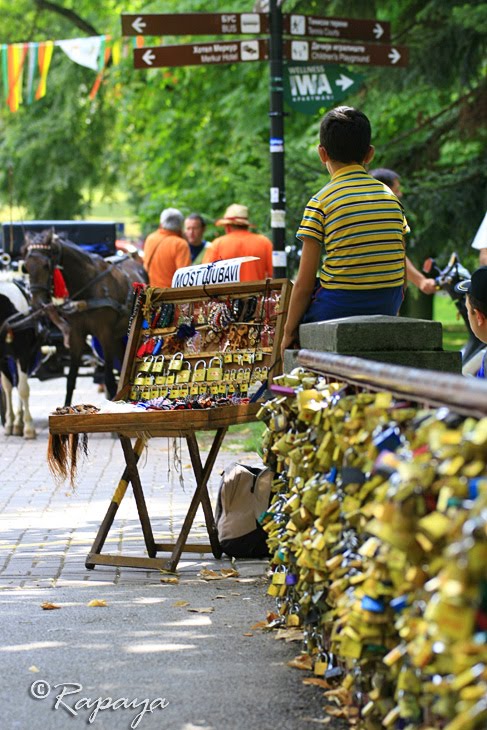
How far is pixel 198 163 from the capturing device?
99.0ft

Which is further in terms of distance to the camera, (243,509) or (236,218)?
(236,218)

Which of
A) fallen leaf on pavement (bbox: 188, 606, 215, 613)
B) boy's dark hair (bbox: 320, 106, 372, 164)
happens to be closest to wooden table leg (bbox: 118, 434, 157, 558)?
fallen leaf on pavement (bbox: 188, 606, 215, 613)

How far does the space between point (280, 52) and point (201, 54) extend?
27.7 inches

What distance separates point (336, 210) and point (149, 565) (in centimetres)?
229

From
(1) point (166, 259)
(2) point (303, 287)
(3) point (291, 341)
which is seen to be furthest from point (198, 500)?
(1) point (166, 259)

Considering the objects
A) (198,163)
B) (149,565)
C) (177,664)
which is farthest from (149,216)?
(177,664)

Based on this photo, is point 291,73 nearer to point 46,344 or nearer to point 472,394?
point 46,344

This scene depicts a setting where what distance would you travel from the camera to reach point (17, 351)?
15.8 metres

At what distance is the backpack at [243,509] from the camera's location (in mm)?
7809

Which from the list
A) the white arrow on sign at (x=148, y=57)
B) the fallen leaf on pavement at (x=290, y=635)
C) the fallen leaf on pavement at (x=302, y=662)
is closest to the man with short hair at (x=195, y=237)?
the white arrow on sign at (x=148, y=57)

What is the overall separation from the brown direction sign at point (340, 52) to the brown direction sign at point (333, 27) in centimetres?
11

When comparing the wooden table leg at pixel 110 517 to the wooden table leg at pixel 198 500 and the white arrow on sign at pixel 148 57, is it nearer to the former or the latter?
the wooden table leg at pixel 198 500

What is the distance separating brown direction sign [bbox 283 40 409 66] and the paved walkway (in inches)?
181

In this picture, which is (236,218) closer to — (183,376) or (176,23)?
(176,23)
